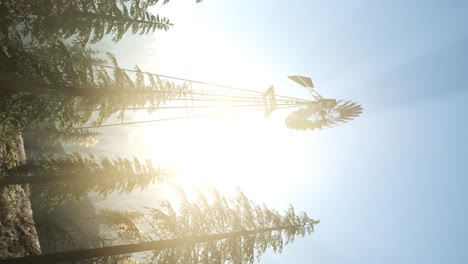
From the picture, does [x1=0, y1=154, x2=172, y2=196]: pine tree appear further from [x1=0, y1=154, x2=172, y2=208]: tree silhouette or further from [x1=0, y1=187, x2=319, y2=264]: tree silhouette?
[x1=0, y1=187, x2=319, y2=264]: tree silhouette

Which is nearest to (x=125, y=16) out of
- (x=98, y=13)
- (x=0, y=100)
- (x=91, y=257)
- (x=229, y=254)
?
(x=98, y=13)

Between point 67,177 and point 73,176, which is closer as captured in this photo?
point 67,177

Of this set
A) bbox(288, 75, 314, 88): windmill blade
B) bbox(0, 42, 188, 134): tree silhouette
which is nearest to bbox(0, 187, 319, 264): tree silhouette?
bbox(0, 42, 188, 134): tree silhouette

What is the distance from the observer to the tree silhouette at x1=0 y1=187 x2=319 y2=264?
1355 cm

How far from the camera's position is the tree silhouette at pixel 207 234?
13.5 meters

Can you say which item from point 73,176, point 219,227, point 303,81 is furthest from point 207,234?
point 303,81

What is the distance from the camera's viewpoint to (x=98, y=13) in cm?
1454

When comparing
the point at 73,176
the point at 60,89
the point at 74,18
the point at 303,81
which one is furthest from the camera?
the point at 303,81

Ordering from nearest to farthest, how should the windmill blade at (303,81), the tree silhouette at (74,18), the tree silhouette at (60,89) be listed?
the tree silhouette at (60,89), the tree silhouette at (74,18), the windmill blade at (303,81)

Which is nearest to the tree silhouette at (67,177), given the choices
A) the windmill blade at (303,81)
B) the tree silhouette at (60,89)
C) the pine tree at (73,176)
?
the pine tree at (73,176)

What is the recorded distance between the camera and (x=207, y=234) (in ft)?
48.4

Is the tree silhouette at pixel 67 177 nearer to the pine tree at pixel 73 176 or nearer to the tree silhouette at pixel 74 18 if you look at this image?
the pine tree at pixel 73 176

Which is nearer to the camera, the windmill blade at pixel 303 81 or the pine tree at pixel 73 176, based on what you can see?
the pine tree at pixel 73 176

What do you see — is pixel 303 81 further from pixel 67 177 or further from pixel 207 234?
pixel 67 177
